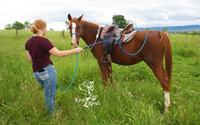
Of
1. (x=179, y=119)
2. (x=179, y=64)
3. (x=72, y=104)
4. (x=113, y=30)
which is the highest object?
(x=113, y=30)

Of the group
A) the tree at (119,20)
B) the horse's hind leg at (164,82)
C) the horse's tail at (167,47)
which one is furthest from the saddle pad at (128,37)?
the tree at (119,20)

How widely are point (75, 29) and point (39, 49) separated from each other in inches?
50.8

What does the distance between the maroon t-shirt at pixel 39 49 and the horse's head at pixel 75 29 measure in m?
0.99

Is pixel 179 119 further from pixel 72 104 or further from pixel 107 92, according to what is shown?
pixel 72 104

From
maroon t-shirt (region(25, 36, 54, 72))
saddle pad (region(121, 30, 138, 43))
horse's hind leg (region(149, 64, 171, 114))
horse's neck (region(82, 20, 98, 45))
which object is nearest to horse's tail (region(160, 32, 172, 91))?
horse's hind leg (region(149, 64, 171, 114))

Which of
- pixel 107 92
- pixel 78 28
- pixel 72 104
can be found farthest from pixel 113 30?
pixel 72 104

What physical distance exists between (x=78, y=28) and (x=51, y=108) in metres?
2.06

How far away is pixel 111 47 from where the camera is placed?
2977 millimetres

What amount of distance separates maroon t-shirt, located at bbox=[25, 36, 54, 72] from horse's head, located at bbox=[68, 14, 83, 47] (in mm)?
992

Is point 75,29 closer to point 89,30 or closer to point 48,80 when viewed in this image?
point 89,30

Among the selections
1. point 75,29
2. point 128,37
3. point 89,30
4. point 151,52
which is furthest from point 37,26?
point 151,52

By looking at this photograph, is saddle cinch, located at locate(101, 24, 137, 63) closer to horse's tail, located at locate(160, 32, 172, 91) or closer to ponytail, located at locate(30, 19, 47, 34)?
horse's tail, located at locate(160, 32, 172, 91)

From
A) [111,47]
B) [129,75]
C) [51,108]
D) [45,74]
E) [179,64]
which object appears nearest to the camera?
[45,74]

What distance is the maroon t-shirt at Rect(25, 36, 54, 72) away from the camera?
2016 mm
